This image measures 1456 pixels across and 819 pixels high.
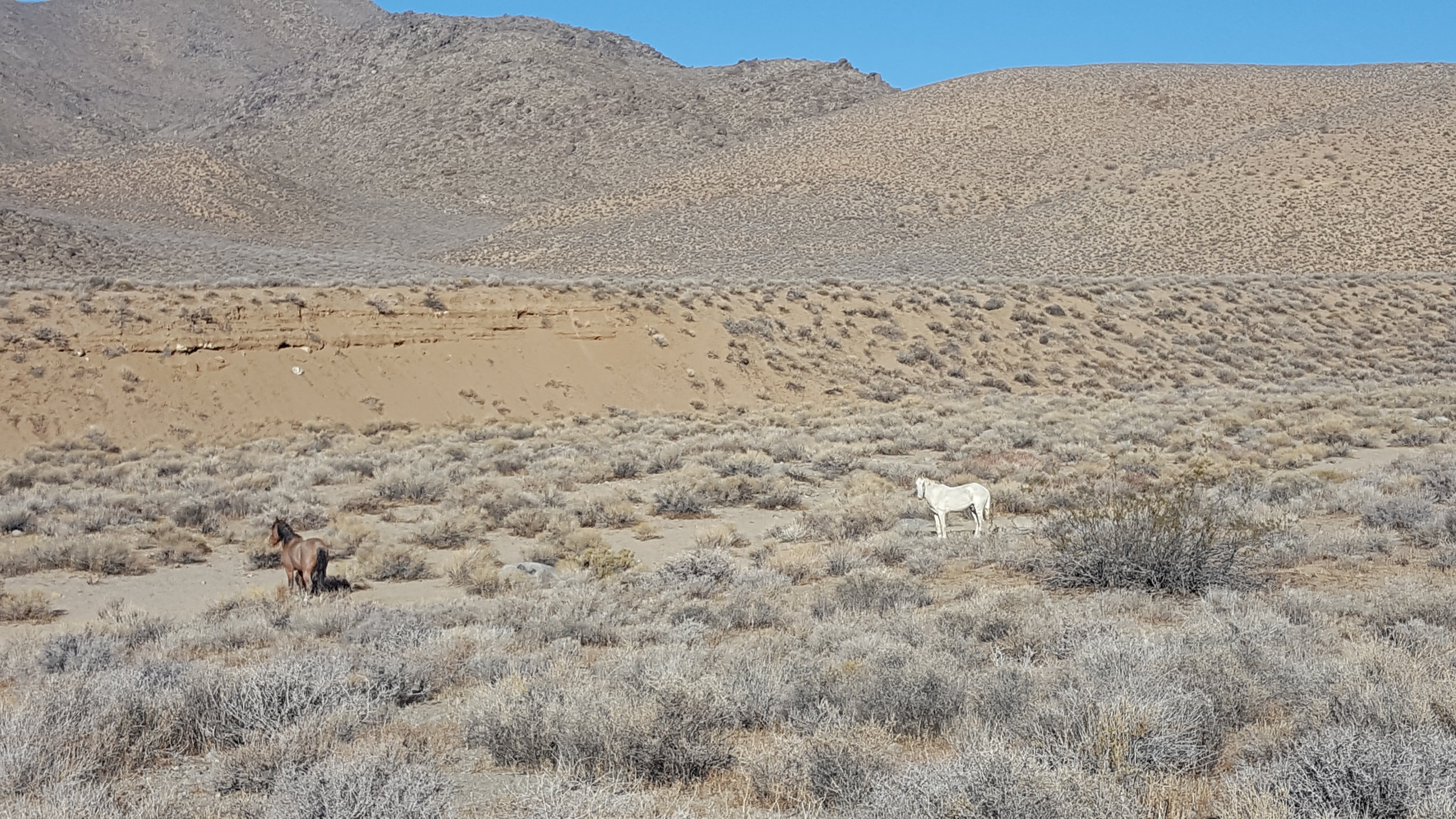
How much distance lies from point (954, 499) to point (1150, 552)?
10.2 ft

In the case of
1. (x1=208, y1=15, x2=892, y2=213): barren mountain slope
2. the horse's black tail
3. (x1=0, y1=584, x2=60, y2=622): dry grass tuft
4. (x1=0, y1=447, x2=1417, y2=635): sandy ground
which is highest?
(x1=208, y1=15, x2=892, y2=213): barren mountain slope

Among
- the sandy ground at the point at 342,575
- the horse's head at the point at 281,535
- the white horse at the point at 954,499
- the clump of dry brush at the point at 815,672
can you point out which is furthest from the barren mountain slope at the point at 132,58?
the white horse at the point at 954,499

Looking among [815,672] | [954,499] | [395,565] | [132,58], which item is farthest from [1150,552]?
[132,58]

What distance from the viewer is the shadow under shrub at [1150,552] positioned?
29.7 feet

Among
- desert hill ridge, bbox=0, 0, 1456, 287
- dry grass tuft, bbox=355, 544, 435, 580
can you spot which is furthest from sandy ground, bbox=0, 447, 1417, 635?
desert hill ridge, bbox=0, 0, 1456, 287

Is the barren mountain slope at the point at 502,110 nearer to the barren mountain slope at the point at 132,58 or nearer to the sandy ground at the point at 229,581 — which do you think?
the barren mountain slope at the point at 132,58

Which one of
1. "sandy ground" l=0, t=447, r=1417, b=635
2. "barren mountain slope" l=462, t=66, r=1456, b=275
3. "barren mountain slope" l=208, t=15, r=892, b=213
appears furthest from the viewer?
"barren mountain slope" l=208, t=15, r=892, b=213

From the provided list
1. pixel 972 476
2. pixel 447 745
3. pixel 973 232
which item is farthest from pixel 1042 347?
pixel 447 745

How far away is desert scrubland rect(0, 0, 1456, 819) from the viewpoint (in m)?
5.01

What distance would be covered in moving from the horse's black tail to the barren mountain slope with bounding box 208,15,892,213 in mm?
67950

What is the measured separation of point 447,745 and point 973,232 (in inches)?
2299

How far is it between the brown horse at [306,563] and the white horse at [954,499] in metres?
6.55

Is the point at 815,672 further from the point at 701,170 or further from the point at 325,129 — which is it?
the point at 325,129

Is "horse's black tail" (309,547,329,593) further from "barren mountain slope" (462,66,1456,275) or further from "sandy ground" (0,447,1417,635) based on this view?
"barren mountain slope" (462,66,1456,275)
